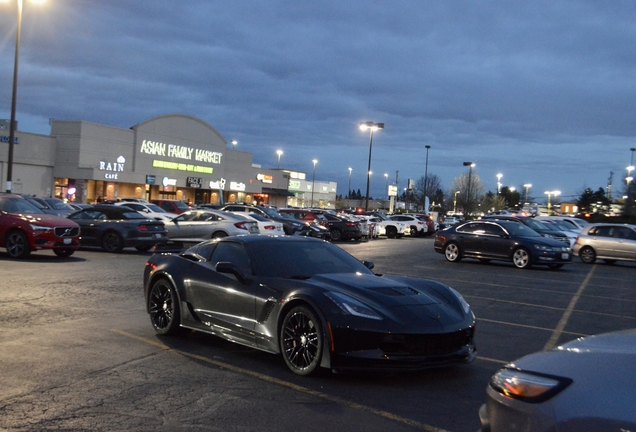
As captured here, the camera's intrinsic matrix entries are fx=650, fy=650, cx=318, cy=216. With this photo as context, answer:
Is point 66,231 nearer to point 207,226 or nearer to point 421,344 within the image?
point 207,226

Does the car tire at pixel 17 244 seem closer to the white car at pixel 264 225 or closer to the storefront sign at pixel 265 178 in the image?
the white car at pixel 264 225

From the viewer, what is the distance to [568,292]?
15031 millimetres

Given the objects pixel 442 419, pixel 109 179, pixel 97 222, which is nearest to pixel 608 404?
pixel 442 419

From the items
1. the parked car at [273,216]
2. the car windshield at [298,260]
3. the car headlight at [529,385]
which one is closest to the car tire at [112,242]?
the parked car at [273,216]

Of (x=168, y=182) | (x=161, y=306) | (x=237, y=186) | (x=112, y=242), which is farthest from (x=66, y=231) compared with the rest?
(x=237, y=186)

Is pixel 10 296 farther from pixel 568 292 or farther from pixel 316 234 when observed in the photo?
pixel 316 234

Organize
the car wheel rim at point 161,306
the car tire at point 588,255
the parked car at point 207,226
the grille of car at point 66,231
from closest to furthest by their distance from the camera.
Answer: the car wheel rim at point 161,306
the grille of car at point 66,231
the parked car at point 207,226
the car tire at point 588,255

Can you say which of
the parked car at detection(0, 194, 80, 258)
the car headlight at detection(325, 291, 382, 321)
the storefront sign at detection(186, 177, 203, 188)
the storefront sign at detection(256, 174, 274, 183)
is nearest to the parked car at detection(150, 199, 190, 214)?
the parked car at detection(0, 194, 80, 258)

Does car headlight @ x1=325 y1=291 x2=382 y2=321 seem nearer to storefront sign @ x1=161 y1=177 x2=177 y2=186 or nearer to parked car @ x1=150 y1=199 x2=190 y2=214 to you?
parked car @ x1=150 y1=199 x2=190 y2=214

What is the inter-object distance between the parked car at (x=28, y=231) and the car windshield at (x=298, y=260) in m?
11.1

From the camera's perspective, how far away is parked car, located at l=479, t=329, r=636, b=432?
9.54 feet

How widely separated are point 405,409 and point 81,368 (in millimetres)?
3296

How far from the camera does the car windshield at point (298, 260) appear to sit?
7.25 meters

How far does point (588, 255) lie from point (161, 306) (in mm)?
20940
